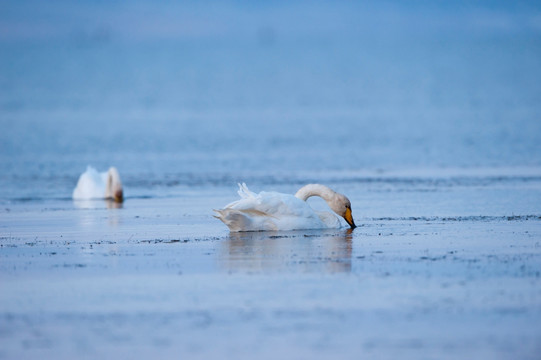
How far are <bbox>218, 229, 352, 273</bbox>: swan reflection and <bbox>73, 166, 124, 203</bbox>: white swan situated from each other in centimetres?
851

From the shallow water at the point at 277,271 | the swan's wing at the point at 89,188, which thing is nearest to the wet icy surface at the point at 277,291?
the shallow water at the point at 277,271

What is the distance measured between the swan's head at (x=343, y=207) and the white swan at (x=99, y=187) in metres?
7.72

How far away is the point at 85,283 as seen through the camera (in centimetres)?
1254

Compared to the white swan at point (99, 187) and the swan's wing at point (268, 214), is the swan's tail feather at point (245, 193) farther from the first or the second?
the white swan at point (99, 187)

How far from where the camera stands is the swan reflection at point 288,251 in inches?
527

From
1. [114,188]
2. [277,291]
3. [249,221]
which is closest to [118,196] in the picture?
[114,188]

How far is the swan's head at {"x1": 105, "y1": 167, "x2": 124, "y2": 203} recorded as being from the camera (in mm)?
24809

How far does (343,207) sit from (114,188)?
8.26 meters

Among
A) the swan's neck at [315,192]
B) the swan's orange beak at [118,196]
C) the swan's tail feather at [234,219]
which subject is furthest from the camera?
the swan's orange beak at [118,196]

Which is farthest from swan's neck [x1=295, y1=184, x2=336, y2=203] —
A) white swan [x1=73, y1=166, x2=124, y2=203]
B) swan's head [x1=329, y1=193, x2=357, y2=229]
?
white swan [x1=73, y1=166, x2=124, y2=203]

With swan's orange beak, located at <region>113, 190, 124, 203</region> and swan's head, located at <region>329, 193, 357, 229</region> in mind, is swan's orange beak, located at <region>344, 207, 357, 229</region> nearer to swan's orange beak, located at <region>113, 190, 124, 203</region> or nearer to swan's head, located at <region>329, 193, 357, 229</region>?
swan's head, located at <region>329, 193, 357, 229</region>

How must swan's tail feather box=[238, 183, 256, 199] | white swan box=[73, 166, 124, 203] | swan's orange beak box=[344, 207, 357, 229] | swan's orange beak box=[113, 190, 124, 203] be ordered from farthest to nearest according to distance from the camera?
white swan box=[73, 166, 124, 203], swan's orange beak box=[113, 190, 124, 203], swan's orange beak box=[344, 207, 357, 229], swan's tail feather box=[238, 183, 256, 199]

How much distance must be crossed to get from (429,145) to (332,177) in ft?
54.4

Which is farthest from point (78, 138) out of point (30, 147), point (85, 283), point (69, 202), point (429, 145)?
point (85, 283)
